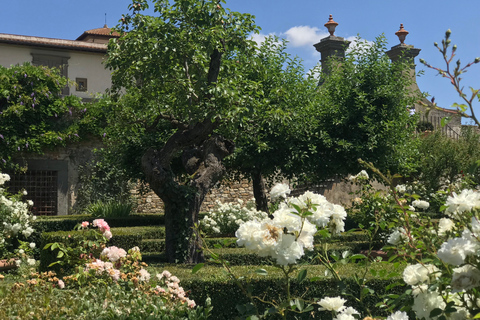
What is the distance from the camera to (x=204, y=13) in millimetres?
9047

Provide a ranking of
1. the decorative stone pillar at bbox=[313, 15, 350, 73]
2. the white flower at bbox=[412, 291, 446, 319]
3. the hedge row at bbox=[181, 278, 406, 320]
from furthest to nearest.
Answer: the decorative stone pillar at bbox=[313, 15, 350, 73] → the hedge row at bbox=[181, 278, 406, 320] → the white flower at bbox=[412, 291, 446, 319]

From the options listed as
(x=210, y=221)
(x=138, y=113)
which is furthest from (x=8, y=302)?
(x=210, y=221)

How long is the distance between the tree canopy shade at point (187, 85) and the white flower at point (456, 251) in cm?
687

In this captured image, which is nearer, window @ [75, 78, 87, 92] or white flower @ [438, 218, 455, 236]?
white flower @ [438, 218, 455, 236]

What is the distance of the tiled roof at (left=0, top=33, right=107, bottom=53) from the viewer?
20.5m

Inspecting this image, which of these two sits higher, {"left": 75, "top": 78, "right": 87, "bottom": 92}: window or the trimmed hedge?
{"left": 75, "top": 78, "right": 87, "bottom": 92}: window

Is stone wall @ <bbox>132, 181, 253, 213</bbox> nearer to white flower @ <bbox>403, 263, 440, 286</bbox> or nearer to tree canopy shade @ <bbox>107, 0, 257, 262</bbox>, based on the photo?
tree canopy shade @ <bbox>107, 0, 257, 262</bbox>

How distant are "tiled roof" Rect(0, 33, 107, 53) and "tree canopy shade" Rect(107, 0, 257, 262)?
12.2m

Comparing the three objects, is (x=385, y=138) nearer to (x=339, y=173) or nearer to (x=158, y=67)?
(x=339, y=173)

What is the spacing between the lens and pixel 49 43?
68.6 feet

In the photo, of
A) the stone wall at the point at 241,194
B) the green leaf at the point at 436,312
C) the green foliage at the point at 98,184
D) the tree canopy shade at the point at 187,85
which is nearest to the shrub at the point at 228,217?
the tree canopy shade at the point at 187,85

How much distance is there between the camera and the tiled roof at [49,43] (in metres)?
20.5

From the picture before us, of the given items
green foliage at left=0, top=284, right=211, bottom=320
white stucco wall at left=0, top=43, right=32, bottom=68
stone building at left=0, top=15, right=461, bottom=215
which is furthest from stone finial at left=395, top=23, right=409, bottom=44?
green foliage at left=0, top=284, right=211, bottom=320

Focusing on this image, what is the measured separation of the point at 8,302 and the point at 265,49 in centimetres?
1213
